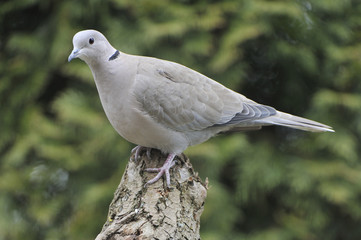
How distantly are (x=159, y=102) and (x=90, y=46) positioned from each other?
50 centimetres

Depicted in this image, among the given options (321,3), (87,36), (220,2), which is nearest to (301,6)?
(321,3)

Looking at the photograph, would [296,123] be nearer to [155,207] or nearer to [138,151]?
[138,151]

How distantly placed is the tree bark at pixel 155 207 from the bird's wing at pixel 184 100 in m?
0.29

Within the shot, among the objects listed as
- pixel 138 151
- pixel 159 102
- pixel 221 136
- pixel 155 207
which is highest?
pixel 221 136

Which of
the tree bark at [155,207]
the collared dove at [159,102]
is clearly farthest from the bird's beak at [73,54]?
A: the tree bark at [155,207]

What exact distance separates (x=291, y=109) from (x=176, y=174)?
2.32 metres

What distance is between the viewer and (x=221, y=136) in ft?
14.5

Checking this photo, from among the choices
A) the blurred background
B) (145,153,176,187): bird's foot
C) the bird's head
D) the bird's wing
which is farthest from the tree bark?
the blurred background

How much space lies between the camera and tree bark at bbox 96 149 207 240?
2420mm

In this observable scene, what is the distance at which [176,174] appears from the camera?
9.23 feet


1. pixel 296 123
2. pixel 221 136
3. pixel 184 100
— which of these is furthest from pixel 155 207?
pixel 221 136

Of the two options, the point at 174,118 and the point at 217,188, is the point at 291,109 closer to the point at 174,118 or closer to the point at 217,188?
the point at 217,188

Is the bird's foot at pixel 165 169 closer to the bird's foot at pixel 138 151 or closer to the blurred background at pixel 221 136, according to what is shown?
the bird's foot at pixel 138 151

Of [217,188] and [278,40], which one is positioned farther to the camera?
[278,40]
